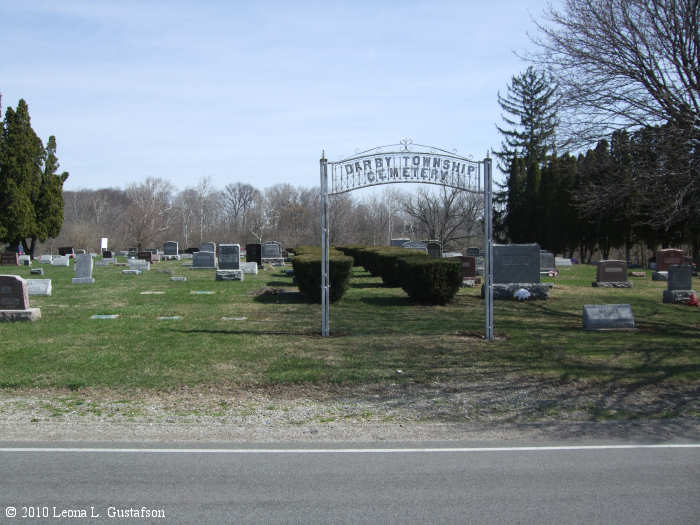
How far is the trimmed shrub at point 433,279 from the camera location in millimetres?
16531

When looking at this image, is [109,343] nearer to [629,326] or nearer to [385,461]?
[385,461]

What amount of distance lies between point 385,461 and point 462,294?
14.7m

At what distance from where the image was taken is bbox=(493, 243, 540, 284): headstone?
18.7 m

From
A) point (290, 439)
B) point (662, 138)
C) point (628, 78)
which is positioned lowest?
point (290, 439)

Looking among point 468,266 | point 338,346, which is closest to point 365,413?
point 338,346

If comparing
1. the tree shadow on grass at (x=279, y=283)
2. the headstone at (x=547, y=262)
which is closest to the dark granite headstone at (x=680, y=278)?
the headstone at (x=547, y=262)

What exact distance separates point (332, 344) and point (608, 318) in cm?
Answer: 608

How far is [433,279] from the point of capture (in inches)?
654

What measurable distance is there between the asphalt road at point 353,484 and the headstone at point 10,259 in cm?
3695

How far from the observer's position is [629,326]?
1273 centimetres

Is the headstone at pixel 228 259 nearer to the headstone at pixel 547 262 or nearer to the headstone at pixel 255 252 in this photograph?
the headstone at pixel 255 252

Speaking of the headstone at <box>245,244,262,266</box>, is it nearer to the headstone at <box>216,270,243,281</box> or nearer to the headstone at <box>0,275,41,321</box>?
the headstone at <box>216,270,243,281</box>

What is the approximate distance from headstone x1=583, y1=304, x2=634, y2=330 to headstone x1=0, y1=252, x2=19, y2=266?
120ft

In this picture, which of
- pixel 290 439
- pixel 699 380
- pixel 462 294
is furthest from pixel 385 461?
pixel 462 294
